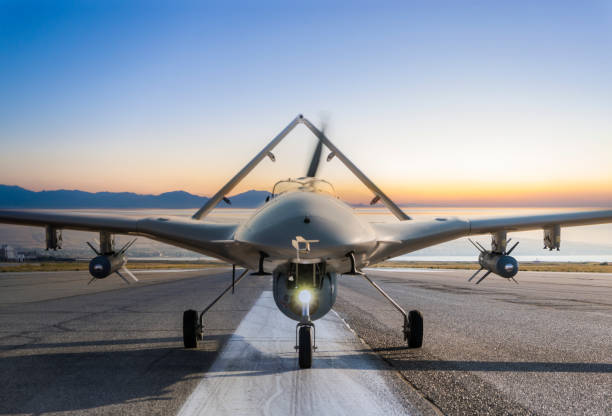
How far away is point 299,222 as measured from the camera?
607 cm

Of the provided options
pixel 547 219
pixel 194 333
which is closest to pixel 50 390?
pixel 194 333

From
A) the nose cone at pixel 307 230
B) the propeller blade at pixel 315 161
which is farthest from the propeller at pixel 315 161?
the nose cone at pixel 307 230

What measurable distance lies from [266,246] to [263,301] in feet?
39.9

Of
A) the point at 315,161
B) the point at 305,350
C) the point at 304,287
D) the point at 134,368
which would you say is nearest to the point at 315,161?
the point at 315,161

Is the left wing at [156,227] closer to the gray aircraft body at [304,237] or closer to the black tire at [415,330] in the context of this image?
the gray aircraft body at [304,237]

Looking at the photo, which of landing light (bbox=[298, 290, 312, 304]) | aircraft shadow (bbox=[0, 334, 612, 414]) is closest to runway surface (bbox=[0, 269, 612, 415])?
aircraft shadow (bbox=[0, 334, 612, 414])

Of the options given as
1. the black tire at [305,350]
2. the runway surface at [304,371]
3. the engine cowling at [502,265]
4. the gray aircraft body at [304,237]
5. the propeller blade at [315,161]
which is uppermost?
the propeller blade at [315,161]

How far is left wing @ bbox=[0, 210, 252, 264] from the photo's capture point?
8.31m

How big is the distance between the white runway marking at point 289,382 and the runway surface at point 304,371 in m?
0.02

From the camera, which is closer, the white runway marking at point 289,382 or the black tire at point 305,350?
the white runway marking at point 289,382

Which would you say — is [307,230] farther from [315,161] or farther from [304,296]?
[315,161]

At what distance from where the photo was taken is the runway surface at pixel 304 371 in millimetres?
5496

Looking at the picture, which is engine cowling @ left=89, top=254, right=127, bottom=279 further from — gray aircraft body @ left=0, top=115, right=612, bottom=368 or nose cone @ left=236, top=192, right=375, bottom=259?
nose cone @ left=236, top=192, right=375, bottom=259

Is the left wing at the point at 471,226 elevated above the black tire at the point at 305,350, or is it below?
above
